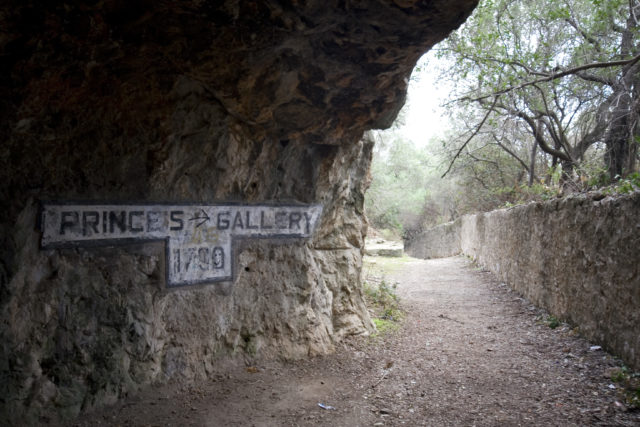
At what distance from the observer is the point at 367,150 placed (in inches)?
214

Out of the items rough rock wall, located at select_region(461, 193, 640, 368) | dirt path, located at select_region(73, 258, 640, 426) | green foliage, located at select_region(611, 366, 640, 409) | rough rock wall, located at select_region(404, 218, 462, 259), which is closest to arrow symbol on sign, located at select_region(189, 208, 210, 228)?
dirt path, located at select_region(73, 258, 640, 426)

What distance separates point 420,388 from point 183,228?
2.65 metres

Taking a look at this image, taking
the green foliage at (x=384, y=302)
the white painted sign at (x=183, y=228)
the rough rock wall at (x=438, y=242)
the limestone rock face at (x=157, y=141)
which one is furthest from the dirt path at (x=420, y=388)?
the rough rock wall at (x=438, y=242)

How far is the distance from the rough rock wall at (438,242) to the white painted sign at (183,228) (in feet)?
39.3

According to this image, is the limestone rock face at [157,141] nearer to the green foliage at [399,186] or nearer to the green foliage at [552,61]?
the green foliage at [552,61]

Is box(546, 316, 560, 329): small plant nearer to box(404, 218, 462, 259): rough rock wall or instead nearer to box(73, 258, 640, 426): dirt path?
box(73, 258, 640, 426): dirt path

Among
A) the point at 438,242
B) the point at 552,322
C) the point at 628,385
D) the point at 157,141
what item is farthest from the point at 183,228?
the point at 438,242

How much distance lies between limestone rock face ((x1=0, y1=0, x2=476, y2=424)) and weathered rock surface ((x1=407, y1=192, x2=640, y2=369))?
2.52 metres

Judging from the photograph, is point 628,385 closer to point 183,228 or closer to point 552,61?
point 183,228

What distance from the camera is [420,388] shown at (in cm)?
384

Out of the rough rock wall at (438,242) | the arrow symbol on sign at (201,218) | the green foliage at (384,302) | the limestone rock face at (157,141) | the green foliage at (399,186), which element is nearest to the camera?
the limestone rock face at (157,141)

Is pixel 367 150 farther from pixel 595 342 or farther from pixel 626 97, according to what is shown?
pixel 626 97

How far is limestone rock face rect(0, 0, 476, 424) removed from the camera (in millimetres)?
2709

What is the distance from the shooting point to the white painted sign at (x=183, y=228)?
308cm
